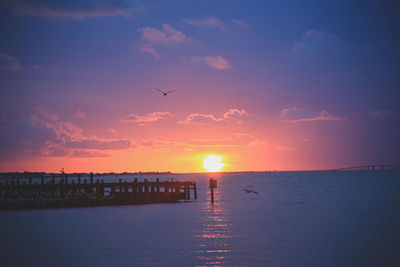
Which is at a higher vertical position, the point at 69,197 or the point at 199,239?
the point at 69,197

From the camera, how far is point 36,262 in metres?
17.6

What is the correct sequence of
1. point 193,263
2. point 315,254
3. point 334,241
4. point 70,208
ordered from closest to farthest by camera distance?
point 193,263 < point 315,254 < point 334,241 < point 70,208

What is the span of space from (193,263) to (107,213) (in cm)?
2230

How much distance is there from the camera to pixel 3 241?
2258 cm

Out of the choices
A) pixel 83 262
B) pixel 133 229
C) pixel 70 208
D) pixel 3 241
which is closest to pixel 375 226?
pixel 133 229

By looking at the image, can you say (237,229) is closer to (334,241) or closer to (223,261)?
(334,241)

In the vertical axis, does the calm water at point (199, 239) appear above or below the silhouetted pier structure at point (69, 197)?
below

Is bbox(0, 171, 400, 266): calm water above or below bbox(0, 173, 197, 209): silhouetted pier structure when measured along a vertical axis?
below

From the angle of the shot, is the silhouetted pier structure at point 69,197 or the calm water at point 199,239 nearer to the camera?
the calm water at point 199,239

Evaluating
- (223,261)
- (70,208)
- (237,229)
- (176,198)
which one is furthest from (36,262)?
(176,198)

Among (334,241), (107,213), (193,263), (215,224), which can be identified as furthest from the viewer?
(107,213)

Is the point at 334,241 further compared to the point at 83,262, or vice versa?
the point at 334,241

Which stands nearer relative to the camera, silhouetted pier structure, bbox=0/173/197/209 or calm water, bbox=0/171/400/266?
calm water, bbox=0/171/400/266

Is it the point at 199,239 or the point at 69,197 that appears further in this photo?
the point at 69,197
